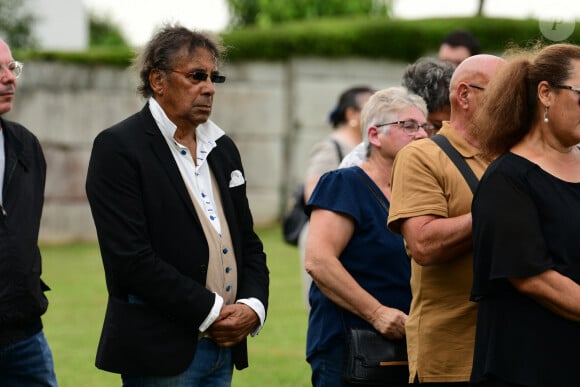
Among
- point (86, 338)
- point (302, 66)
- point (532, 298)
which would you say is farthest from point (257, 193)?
point (532, 298)

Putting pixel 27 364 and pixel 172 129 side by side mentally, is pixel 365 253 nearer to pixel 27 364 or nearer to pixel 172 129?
pixel 172 129

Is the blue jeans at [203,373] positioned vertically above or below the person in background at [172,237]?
below

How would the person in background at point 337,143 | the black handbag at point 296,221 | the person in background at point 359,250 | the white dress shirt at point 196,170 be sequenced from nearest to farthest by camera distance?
the white dress shirt at point 196,170 → the person in background at point 359,250 → the person in background at point 337,143 → the black handbag at point 296,221

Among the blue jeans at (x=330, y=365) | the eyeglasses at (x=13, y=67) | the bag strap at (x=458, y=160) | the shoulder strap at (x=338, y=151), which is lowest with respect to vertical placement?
the blue jeans at (x=330, y=365)

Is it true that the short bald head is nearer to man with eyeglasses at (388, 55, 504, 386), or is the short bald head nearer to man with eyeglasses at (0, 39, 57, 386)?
man with eyeglasses at (388, 55, 504, 386)

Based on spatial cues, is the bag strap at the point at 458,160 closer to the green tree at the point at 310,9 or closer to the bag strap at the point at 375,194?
the bag strap at the point at 375,194

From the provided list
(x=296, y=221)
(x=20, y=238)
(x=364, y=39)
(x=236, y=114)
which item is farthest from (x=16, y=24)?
(x=20, y=238)

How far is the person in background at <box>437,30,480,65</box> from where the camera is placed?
773cm

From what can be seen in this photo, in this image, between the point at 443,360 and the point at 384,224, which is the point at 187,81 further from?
the point at 443,360

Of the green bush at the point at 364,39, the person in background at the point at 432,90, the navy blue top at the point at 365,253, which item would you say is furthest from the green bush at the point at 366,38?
the navy blue top at the point at 365,253

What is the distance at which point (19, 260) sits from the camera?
4.71 metres

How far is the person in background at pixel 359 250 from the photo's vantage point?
4953mm

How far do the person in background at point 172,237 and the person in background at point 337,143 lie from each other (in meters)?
2.42

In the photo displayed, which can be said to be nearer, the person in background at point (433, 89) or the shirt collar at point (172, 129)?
the shirt collar at point (172, 129)
